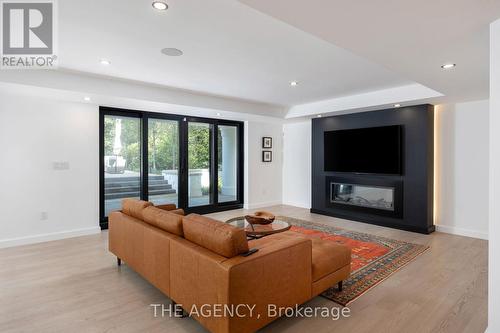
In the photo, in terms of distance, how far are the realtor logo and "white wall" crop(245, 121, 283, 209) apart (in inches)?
180

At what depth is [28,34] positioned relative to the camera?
2.77 m

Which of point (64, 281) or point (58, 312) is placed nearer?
point (58, 312)

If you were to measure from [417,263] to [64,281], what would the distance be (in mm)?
4228

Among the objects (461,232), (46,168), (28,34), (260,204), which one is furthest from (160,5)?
(260,204)

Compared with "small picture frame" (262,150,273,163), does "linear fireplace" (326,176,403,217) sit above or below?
below

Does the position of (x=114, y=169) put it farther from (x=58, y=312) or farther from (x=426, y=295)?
(x=426, y=295)

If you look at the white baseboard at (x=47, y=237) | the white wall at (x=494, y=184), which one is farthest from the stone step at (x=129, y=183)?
the white wall at (x=494, y=184)

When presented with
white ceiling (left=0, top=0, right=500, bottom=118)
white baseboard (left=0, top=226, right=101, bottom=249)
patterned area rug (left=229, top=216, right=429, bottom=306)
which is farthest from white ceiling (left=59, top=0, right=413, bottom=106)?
white baseboard (left=0, top=226, right=101, bottom=249)

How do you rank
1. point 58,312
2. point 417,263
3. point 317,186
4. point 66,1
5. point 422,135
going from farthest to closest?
point 317,186 < point 422,135 < point 417,263 < point 58,312 < point 66,1

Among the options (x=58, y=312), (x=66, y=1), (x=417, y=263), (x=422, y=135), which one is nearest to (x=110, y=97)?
(x=66, y=1)

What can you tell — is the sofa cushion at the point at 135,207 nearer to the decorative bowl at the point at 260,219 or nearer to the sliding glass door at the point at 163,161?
the decorative bowl at the point at 260,219

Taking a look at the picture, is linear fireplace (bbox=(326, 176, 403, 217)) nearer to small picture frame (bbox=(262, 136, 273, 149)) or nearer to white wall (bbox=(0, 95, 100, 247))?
small picture frame (bbox=(262, 136, 273, 149))

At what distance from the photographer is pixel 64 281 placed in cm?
307

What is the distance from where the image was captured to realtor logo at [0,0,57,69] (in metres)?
2.33
